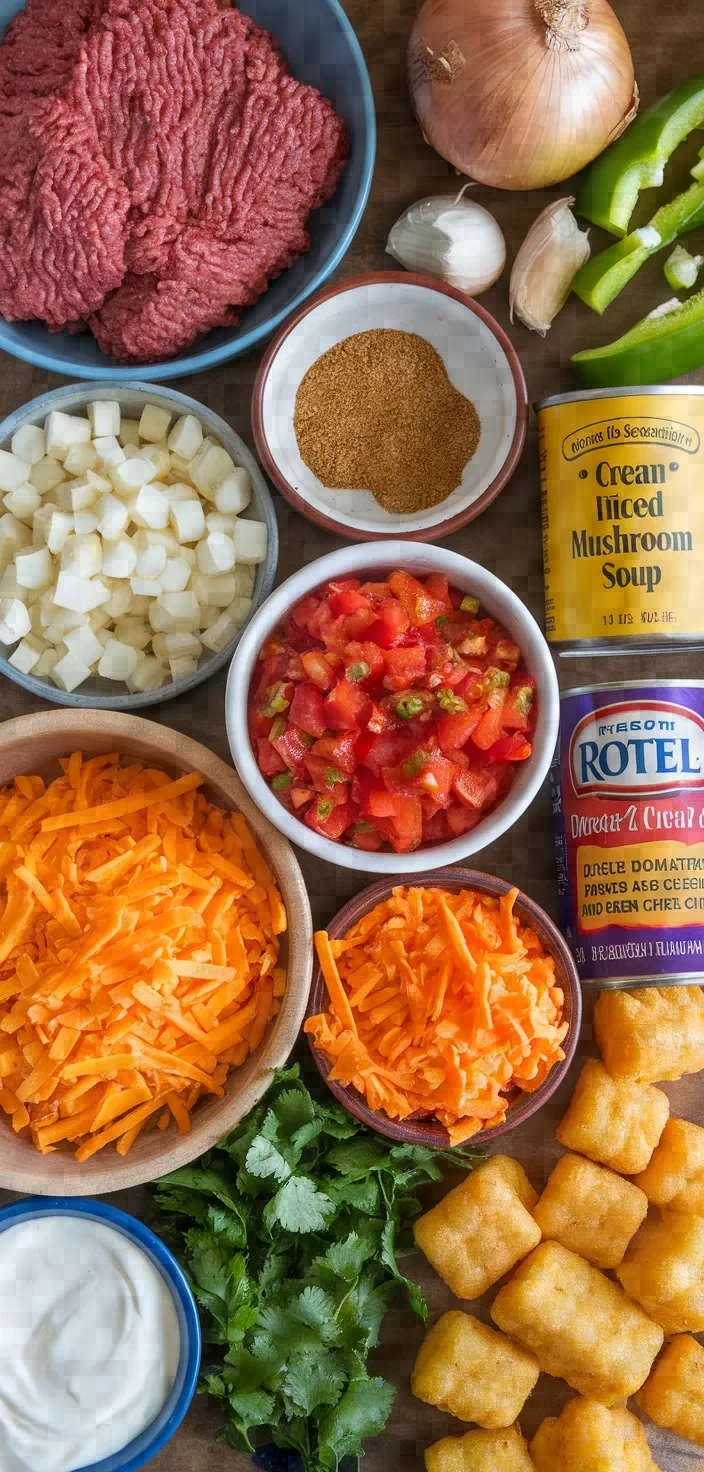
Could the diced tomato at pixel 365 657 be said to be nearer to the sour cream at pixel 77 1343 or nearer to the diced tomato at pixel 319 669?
the diced tomato at pixel 319 669

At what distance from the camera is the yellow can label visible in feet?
5.98

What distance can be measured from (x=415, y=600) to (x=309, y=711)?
27 centimetres

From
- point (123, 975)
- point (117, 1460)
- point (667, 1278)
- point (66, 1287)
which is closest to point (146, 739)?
point (123, 975)

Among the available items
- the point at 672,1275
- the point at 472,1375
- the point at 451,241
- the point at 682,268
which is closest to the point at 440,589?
the point at 451,241

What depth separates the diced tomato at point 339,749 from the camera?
1.75 meters

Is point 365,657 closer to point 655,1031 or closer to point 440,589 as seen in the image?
point 440,589

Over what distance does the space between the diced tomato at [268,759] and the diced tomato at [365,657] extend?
0.60 feet

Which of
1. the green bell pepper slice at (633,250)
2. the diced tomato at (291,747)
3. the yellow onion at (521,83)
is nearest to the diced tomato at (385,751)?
the diced tomato at (291,747)

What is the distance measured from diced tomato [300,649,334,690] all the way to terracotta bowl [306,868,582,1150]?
16.1 inches

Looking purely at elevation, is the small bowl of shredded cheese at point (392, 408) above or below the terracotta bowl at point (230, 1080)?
above

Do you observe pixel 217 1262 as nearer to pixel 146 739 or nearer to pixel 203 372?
pixel 146 739

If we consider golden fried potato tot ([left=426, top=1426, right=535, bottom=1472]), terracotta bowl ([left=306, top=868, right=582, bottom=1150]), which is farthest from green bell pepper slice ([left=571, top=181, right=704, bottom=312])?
golden fried potato tot ([left=426, top=1426, right=535, bottom=1472])

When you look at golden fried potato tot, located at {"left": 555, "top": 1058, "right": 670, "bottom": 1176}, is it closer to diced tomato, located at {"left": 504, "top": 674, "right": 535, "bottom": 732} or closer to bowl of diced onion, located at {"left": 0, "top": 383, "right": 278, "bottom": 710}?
diced tomato, located at {"left": 504, "top": 674, "right": 535, "bottom": 732}

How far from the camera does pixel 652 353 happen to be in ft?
6.54
